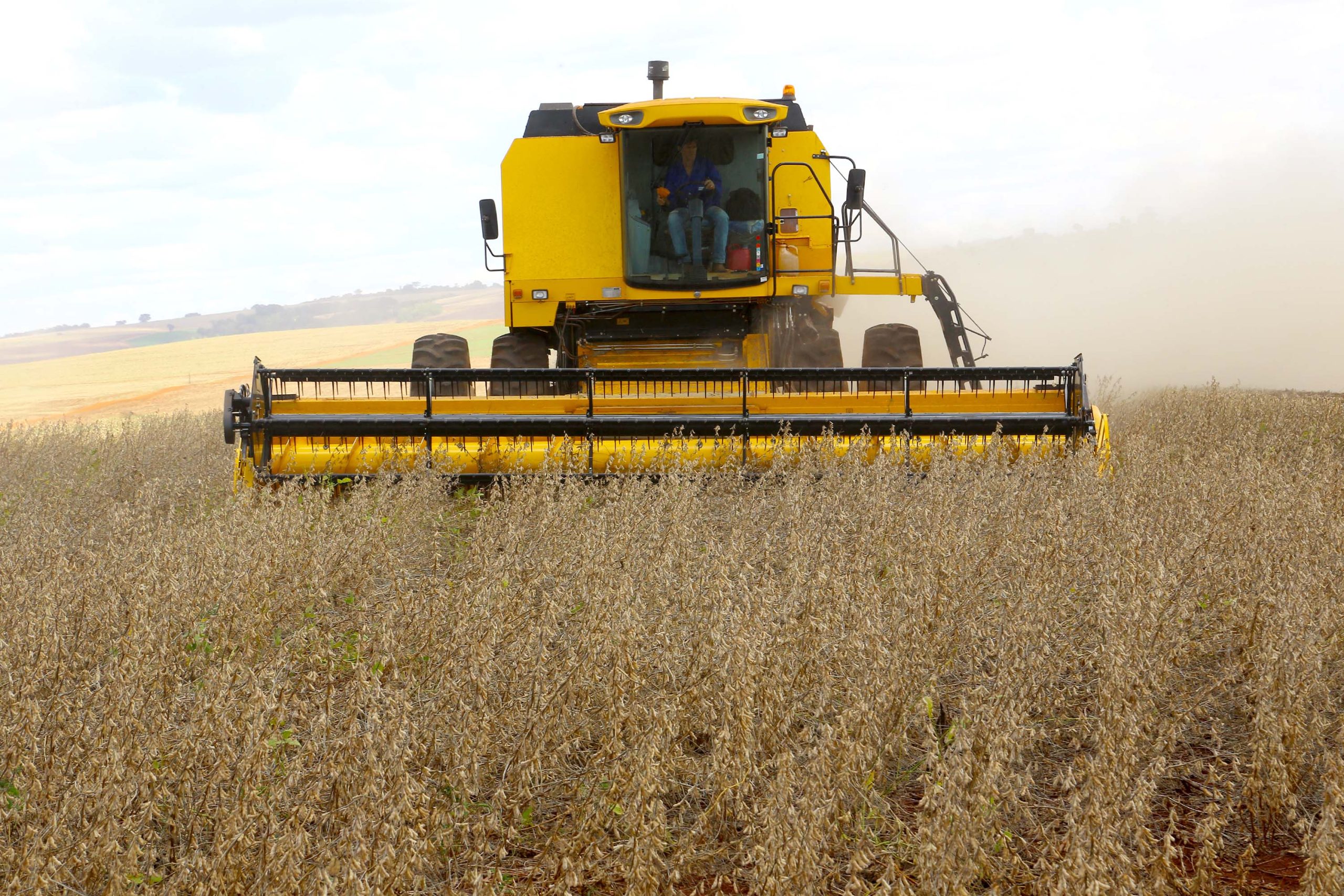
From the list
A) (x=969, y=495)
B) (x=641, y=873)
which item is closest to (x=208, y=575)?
(x=641, y=873)

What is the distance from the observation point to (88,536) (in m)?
5.76

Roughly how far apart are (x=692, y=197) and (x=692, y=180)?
16cm

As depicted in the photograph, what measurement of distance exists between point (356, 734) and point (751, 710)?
101cm

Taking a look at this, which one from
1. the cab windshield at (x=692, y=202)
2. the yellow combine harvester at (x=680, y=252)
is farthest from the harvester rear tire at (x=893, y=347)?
the cab windshield at (x=692, y=202)

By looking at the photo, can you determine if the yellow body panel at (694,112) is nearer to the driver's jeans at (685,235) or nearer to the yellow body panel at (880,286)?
the driver's jeans at (685,235)

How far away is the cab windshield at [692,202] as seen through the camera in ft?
27.2

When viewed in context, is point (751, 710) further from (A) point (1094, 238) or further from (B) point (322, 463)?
A: (A) point (1094, 238)

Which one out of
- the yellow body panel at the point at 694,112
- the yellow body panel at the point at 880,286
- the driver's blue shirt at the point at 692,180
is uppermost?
the yellow body panel at the point at 694,112

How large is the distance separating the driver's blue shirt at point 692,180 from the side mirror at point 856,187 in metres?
1.01

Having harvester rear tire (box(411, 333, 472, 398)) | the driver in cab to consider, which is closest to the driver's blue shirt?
the driver in cab

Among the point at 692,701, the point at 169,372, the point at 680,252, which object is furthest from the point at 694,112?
the point at 169,372

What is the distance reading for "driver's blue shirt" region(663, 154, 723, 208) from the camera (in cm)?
837

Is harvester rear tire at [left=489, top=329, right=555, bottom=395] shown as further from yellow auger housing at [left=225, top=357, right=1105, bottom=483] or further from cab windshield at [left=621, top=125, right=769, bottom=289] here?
yellow auger housing at [left=225, top=357, right=1105, bottom=483]

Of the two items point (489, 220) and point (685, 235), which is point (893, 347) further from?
point (489, 220)
